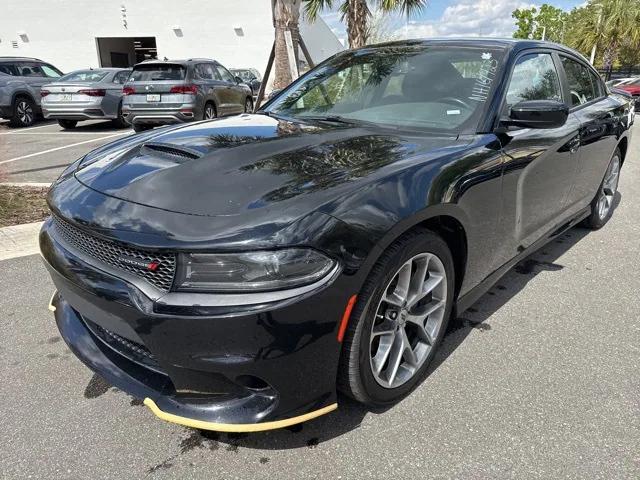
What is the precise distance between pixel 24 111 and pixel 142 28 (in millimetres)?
17948

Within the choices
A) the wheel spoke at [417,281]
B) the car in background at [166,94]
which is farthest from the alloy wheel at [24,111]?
the wheel spoke at [417,281]

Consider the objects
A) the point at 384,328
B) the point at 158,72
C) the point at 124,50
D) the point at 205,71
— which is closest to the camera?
the point at 384,328

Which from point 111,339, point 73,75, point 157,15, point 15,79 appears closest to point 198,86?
point 73,75

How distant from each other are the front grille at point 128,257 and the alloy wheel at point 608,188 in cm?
425

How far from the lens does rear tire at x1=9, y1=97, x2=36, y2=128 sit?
12688 mm

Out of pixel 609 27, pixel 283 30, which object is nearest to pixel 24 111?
pixel 283 30

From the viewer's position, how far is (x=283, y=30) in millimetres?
12234

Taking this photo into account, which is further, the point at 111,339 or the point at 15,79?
the point at 15,79

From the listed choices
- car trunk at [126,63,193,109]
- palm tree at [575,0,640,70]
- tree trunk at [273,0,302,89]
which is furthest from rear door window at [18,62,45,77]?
palm tree at [575,0,640,70]

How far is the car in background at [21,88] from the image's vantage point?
12.4 meters

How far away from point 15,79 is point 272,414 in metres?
13.6

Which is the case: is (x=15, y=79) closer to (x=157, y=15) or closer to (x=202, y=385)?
(x=202, y=385)

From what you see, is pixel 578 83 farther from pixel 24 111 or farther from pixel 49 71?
pixel 49 71

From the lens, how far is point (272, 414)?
1.87m
